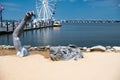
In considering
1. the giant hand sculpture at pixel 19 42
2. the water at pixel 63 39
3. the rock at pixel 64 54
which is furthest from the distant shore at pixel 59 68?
the water at pixel 63 39

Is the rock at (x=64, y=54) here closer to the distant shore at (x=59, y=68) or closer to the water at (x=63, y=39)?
the distant shore at (x=59, y=68)

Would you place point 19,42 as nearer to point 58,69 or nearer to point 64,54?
point 64,54

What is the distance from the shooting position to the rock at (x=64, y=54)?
6.70m

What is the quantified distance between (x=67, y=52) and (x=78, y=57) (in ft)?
1.07

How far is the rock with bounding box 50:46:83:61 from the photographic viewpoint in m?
6.70

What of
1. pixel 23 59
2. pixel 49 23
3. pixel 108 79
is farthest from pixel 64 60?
pixel 49 23

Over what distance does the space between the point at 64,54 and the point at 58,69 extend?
126cm

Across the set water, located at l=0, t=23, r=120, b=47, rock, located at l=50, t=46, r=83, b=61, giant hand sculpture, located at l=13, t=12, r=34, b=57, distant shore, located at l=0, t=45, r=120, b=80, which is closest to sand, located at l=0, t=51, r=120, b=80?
distant shore, located at l=0, t=45, r=120, b=80

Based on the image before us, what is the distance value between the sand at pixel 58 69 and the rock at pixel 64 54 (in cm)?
16

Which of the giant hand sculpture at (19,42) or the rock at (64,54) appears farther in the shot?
the giant hand sculpture at (19,42)

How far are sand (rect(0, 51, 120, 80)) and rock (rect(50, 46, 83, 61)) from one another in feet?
0.52

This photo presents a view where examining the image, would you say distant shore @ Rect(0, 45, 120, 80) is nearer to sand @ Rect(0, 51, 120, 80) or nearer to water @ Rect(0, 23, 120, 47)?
sand @ Rect(0, 51, 120, 80)

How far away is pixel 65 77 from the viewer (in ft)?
16.3

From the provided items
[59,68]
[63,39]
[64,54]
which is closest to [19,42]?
[64,54]
